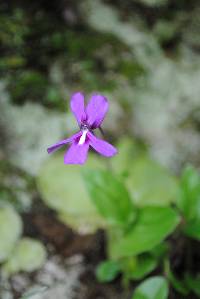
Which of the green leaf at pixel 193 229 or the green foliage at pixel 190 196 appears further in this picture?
the green foliage at pixel 190 196

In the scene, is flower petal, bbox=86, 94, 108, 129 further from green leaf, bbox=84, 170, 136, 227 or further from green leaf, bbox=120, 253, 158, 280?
green leaf, bbox=120, 253, 158, 280

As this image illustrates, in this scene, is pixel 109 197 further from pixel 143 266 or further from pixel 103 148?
pixel 103 148

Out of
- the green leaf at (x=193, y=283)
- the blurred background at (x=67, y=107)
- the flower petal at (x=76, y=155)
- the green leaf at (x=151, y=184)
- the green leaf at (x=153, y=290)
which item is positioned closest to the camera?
the flower petal at (x=76, y=155)

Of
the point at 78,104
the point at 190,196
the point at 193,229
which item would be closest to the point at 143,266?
the point at 193,229

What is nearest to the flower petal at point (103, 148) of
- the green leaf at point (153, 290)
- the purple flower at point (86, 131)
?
the purple flower at point (86, 131)

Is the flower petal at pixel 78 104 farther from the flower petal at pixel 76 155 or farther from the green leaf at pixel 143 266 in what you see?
the green leaf at pixel 143 266
